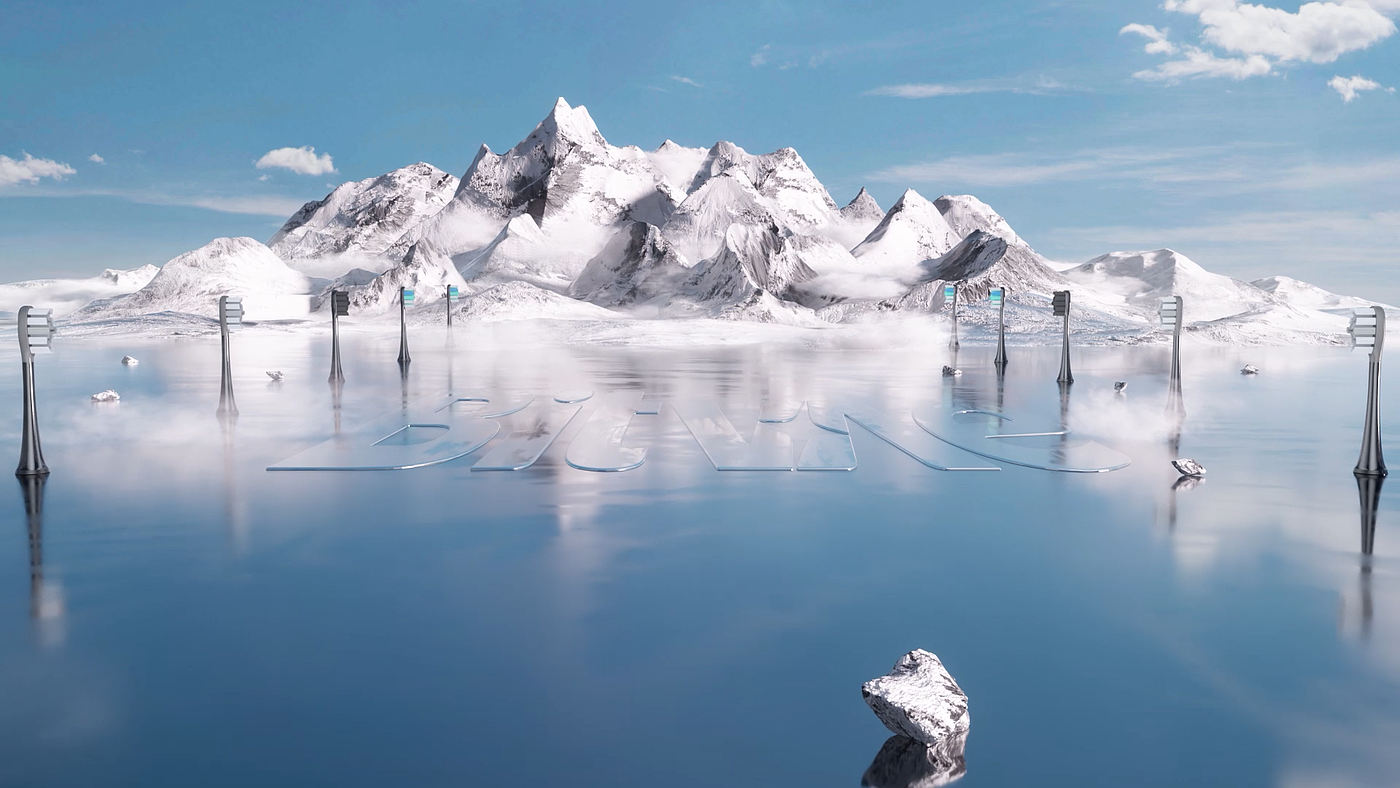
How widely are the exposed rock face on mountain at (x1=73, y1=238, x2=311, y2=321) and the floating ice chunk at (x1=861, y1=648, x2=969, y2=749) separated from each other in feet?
324

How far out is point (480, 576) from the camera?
6578mm

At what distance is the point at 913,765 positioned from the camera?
410 centimetres

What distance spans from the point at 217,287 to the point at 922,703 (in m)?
110

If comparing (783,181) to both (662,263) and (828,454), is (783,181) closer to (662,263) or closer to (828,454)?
(662,263)

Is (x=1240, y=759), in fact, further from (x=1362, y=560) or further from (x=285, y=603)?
(x=285, y=603)

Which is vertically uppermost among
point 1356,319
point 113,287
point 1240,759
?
point 113,287

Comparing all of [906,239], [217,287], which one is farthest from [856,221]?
[217,287]

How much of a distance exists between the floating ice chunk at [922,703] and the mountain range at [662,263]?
55572mm

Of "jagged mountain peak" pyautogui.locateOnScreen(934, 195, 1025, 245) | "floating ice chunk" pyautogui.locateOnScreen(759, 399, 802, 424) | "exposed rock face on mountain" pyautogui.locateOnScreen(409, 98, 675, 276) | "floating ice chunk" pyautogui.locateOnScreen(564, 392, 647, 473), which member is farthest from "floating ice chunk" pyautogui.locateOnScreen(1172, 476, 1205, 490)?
"jagged mountain peak" pyautogui.locateOnScreen(934, 195, 1025, 245)

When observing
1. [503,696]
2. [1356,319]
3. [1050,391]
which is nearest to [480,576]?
[503,696]

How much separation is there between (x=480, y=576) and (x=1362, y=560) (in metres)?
6.66

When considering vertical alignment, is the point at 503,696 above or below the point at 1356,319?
below

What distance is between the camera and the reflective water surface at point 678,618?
163 inches

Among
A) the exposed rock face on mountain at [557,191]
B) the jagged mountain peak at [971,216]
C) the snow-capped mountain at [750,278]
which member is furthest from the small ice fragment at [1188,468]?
the jagged mountain peak at [971,216]
